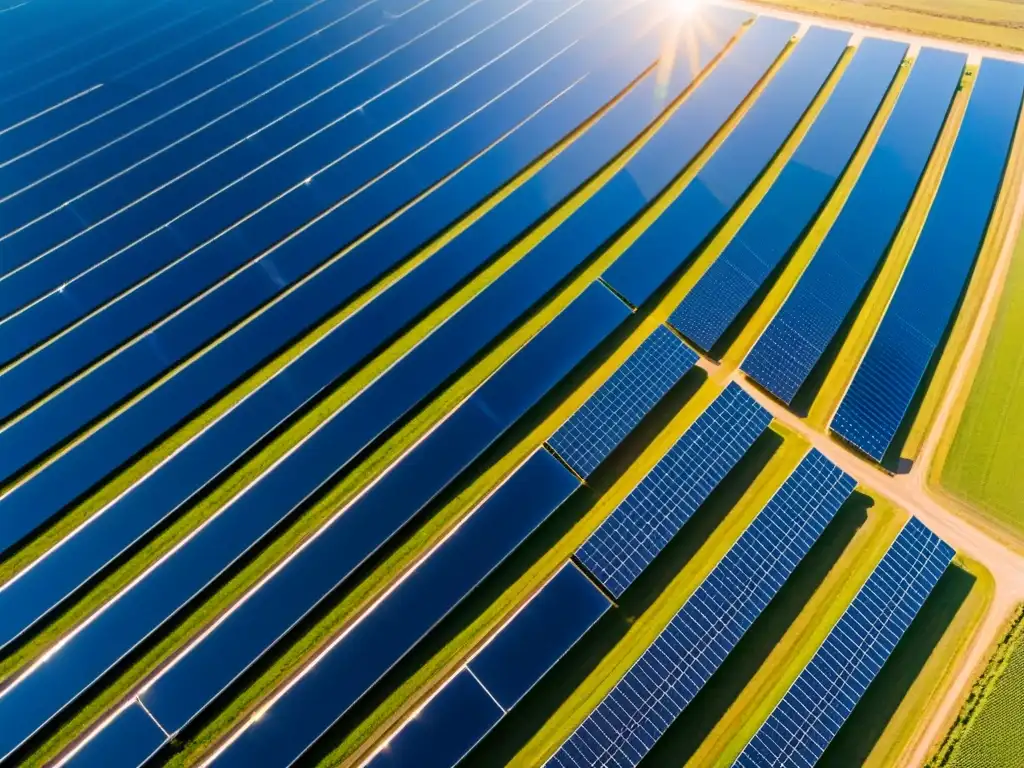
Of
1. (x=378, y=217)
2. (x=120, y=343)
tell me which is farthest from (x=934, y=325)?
(x=120, y=343)

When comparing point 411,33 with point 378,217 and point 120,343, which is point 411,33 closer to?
point 378,217

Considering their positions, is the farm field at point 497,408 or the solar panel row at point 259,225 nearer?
the farm field at point 497,408

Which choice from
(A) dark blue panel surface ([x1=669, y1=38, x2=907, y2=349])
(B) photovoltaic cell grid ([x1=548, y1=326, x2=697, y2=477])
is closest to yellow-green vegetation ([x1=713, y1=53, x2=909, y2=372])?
(A) dark blue panel surface ([x1=669, y1=38, x2=907, y2=349])

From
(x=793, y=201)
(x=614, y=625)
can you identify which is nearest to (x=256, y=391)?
(x=614, y=625)

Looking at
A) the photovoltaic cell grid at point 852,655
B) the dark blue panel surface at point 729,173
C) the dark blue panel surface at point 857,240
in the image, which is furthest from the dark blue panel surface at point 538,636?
the dark blue panel surface at point 729,173

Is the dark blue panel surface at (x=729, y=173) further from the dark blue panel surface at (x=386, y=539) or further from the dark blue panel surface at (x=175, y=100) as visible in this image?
the dark blue panel surface at (x=175, y=100)

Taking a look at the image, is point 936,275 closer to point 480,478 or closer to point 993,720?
point 993,720

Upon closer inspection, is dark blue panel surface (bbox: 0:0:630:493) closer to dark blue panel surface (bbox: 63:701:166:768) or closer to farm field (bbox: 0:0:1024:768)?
farm field (bbox: 0:0:1024:768)
